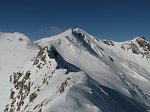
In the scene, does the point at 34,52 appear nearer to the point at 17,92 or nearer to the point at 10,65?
the point at 10,65

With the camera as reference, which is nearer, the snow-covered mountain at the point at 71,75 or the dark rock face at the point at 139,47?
the snow-covered mountain at the point at 71,75

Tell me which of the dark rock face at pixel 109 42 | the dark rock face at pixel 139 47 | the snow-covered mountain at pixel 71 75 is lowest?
the snow-covered mountain at pixel 71 75

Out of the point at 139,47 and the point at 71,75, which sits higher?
the point at 139,47

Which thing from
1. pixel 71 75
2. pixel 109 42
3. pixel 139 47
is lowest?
pixel 71 75

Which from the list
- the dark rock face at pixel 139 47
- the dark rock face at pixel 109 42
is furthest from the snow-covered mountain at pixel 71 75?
the dark rock face at pixel 109 42

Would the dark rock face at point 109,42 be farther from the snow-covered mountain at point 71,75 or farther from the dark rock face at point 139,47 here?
the dark rock face at point 139,47

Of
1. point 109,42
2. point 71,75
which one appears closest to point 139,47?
point 109,42

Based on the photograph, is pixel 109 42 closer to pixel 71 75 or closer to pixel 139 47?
pixel 139 47

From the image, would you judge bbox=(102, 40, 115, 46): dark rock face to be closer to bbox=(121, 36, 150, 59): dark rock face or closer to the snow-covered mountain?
the snow-covered mountain

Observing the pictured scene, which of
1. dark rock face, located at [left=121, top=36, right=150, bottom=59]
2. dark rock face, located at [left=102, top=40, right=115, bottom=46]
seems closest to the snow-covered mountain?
dark rock face, located at [left=121, top=36, right=150, bottom=59]

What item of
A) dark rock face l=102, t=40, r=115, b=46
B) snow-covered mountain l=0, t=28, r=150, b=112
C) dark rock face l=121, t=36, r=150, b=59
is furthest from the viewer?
dark rock face l=121, t=36, r=150, b=59
